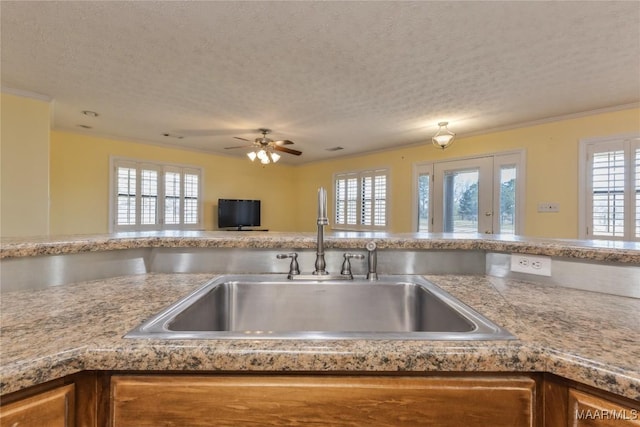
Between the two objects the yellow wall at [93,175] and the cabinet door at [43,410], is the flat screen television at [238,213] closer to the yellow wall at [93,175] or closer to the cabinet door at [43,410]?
the yellow wall at [93,175]

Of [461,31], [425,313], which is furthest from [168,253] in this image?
[461,31]

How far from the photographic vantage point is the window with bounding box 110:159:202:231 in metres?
4.61

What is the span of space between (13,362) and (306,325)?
2.52 feet

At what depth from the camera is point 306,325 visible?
1.06 metres

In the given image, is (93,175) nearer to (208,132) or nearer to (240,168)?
(208,132)

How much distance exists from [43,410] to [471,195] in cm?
463

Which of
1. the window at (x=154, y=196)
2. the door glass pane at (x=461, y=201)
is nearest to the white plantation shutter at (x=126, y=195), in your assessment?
the window at (x=154, y=196)

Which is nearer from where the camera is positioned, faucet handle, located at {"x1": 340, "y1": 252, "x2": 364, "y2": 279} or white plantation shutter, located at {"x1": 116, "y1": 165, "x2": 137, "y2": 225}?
faucet handle, located at {"x1": 340, "y1": 252, "x2": 364, "y2": 279}

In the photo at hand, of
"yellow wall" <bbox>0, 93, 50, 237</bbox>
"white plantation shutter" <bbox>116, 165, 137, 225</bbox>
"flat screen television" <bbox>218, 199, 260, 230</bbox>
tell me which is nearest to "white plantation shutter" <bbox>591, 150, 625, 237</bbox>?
"flat screen television" <bbox>218, 199, 260, 230</bbox>

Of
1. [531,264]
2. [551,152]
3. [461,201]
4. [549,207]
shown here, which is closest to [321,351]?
[531,264]

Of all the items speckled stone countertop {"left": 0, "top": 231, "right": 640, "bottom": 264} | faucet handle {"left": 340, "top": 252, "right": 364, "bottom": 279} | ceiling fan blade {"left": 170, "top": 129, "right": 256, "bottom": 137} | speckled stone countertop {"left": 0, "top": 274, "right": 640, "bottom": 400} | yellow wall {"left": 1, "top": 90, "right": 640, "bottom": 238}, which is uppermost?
ceiling fan blade {"left": 170, "top": 129, "right": 256, "bottom": 137}

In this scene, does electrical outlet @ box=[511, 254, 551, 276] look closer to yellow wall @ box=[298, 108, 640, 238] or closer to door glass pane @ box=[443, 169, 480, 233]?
yellow wall @ box=[298, 108, 640, 238]

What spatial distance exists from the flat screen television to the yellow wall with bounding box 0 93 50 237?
113 inches

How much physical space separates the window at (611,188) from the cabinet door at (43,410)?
4430 millimetres
